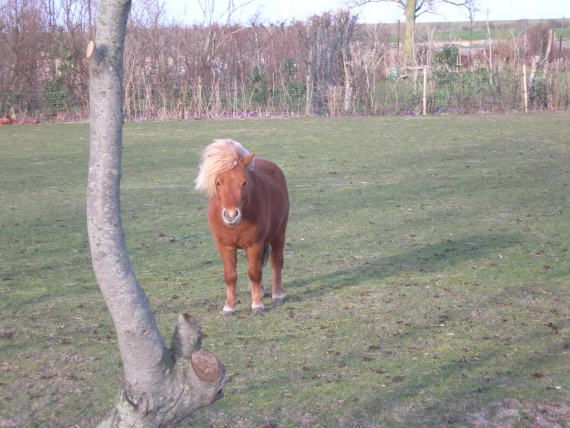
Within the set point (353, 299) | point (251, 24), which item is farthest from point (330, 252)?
point (251, 24)

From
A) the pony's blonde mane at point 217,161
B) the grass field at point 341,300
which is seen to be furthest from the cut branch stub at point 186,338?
the pony's blonde mane at point 217,161

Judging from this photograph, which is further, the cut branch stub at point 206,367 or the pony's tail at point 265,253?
the pony's tail at point 265,253

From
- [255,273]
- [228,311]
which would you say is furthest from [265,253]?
[228,311]

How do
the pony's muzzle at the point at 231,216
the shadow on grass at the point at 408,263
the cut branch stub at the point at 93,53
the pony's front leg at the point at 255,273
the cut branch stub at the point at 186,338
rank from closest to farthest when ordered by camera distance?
the cut branch stub at the point at 93,53 → the cut branch stub at the point at 186,338 → the pony's muzzle at the point at 231,216 → the pony's front leg at the point at 255,273 → the shadow on grass at the point at 408,263

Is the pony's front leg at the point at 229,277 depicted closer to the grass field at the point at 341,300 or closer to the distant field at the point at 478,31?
the grass field at the point at 341,300

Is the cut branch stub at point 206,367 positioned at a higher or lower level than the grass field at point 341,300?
higher

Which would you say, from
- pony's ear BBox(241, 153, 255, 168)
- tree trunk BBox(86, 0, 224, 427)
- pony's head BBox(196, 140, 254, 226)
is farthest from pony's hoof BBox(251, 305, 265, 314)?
tree trunk BBox(86, 0, 224, 427)

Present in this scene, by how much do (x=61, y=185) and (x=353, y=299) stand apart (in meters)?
8.00

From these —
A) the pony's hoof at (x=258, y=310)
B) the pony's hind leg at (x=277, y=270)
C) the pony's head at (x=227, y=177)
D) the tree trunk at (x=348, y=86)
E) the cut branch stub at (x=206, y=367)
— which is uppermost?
the tree trunk at (x=348, y=86)

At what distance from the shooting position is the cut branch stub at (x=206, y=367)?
2.94 metres

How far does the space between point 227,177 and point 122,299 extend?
2672 mm

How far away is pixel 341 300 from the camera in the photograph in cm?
614

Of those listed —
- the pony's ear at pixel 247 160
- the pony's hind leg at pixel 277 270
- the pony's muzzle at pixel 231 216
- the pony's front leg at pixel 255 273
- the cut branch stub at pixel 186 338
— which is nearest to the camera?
the cut branch stub at pixel 186 338

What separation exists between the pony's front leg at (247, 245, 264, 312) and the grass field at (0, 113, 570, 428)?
0.45ft
